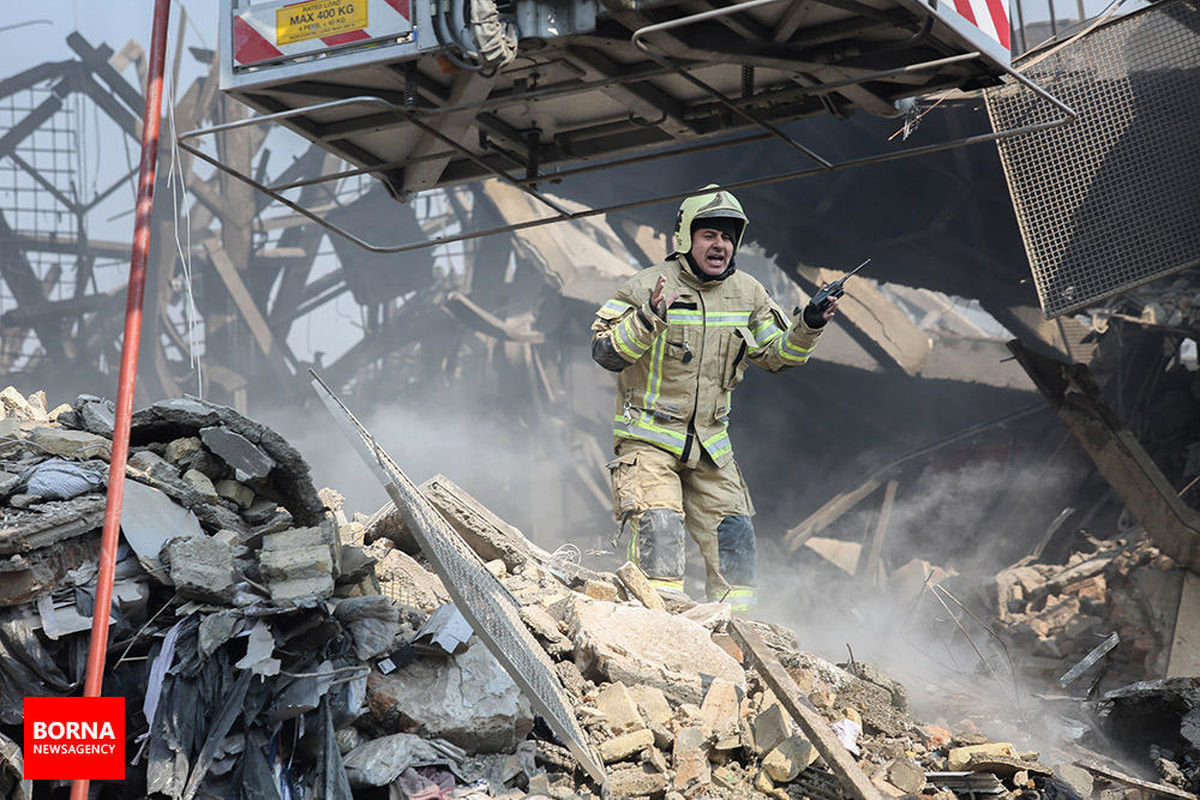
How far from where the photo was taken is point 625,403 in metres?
4.86

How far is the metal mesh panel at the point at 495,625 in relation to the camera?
303 cm

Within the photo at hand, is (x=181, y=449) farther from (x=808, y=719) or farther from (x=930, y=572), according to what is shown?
(x=930, y=572)

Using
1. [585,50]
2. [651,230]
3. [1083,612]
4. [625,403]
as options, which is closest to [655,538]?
[625,403]

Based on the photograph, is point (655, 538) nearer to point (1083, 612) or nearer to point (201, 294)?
point (1083, 612)

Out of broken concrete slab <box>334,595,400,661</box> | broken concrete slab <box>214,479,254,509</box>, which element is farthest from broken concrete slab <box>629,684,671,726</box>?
broken concrete slab <box>214,479,254,509</box>

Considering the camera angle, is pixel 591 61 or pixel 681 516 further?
pixel 681 516

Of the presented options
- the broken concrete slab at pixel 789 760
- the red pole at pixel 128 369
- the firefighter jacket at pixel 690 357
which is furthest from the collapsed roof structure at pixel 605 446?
the firefighter jacket at pixel 690 357

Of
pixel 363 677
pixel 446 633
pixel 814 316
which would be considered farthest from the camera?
pixel 814 316

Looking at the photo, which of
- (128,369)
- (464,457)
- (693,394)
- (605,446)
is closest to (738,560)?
(693,394)

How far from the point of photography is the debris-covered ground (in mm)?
3086

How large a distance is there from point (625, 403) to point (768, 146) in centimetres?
420

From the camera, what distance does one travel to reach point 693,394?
476cm

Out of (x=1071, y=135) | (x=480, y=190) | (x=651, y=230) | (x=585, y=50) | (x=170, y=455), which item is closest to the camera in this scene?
(x=585, y=50)

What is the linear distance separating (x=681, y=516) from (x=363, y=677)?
1.79m
